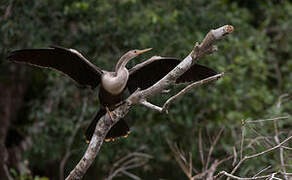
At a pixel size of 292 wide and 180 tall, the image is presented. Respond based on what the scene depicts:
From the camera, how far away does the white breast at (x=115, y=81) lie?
3037 millimetres

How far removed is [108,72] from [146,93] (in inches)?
28.3

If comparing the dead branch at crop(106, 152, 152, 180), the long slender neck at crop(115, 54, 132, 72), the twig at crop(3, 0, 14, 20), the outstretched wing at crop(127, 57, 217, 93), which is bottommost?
the dead branch at crop(106, 152, 152, 180)

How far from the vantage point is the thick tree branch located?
2342mm

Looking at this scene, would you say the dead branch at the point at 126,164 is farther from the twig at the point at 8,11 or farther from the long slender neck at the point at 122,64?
the twig at the point at 8,11

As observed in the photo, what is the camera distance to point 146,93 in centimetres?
254

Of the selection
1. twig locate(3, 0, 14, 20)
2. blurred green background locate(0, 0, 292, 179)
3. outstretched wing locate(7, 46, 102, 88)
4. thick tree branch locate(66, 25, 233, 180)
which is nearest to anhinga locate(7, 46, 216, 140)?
outstretched wing locate(7, 46, 102, 88)

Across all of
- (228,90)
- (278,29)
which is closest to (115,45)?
(228,90)

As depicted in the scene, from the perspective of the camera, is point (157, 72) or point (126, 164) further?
point (126, 164)

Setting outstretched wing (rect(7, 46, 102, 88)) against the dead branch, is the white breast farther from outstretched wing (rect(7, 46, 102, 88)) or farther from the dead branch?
the dead branch

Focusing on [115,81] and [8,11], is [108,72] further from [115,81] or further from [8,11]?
[8,11]

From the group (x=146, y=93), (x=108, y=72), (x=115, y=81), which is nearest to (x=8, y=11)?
(x=108, y=72)

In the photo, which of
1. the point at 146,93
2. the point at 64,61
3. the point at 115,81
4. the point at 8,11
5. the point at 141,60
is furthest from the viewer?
the point at 141,60

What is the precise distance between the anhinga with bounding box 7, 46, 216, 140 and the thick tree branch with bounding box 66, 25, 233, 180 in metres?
0.30

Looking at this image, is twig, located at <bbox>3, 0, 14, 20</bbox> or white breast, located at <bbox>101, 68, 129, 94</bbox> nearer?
white breast, located at <bbox>101, 68, 129, 94</bbox>
